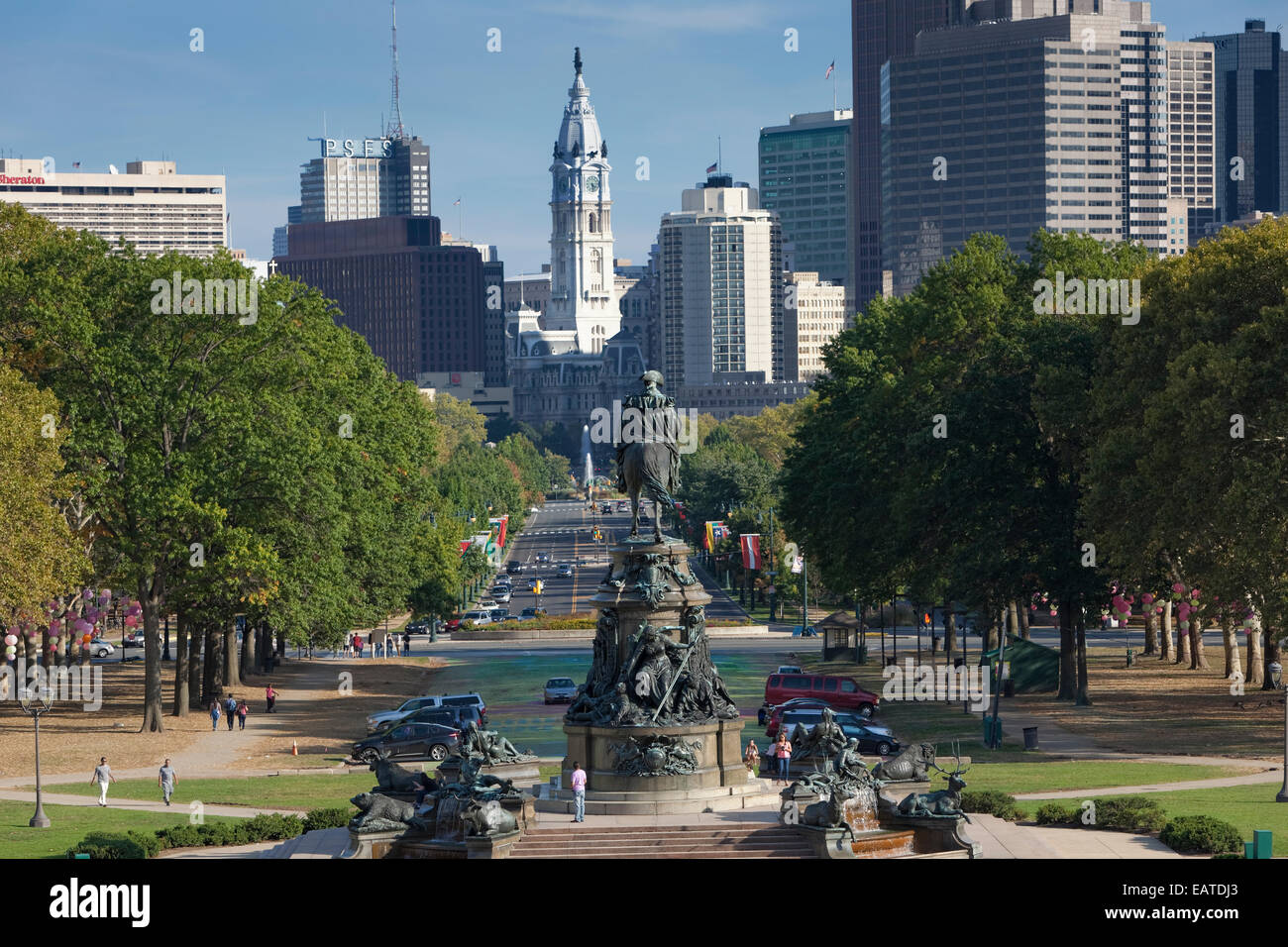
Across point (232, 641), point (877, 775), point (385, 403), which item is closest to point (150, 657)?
point (232, 641)

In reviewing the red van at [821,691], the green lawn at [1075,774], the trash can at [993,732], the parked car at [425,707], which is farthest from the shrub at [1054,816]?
the red van at [821,691]

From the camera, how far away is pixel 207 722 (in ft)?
218

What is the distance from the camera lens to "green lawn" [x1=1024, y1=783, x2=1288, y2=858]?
3906cm

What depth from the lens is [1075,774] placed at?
48.6 metres

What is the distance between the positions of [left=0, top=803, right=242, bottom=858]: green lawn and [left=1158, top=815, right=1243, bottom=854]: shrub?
20.8m

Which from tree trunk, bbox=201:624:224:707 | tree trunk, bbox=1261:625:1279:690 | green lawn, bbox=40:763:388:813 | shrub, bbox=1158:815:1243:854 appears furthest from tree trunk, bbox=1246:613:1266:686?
tree trunk, bbox=201:624:224:707

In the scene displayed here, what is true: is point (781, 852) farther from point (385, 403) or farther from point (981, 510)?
point (385, 403)

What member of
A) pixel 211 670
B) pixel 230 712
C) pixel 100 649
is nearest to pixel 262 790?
pixel 230 712

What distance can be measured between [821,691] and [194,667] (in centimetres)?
2419

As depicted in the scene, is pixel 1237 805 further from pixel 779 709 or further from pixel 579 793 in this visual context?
pixel 779 709

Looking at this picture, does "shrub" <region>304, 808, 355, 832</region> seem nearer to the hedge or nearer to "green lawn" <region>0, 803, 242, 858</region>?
the hedge

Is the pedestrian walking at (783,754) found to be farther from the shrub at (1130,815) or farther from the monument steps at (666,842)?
the monument steps at (666,842)

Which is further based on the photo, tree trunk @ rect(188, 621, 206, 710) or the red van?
tree trunk @ rect(188, 621, 206, 710)
